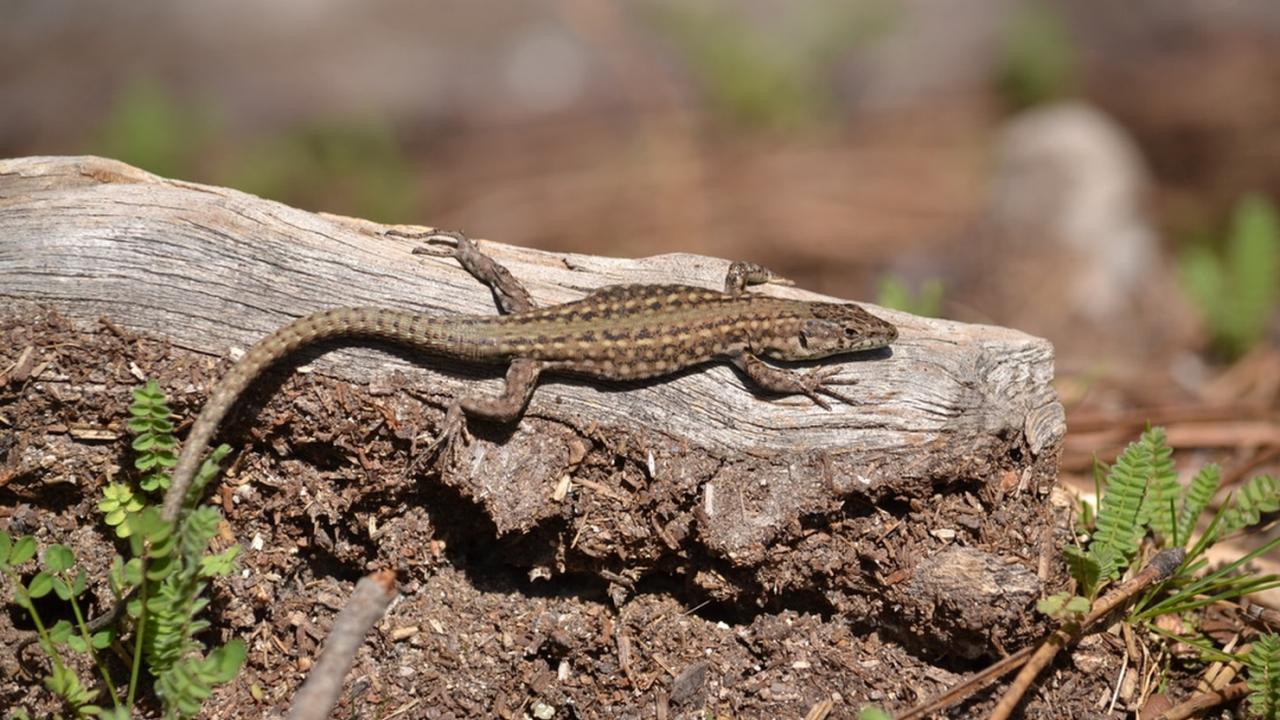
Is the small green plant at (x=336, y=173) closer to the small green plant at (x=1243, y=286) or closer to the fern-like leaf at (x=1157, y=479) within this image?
the small green plant at (x=1243, y=286)

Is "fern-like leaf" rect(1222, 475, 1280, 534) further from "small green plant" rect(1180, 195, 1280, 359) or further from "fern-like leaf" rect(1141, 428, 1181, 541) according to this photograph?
"small green plant" rect(1180, 195, 1280, 359)

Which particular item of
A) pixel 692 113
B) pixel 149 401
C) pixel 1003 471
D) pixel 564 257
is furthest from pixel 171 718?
pixel 692 113

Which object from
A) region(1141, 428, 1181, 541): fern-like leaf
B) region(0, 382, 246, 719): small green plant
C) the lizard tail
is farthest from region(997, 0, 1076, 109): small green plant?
region(0, 382, 246, 719): small green plant

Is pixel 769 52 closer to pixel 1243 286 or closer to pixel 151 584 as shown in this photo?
pixel 1243 286

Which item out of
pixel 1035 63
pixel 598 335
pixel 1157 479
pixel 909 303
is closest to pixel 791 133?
pixel 1035 63

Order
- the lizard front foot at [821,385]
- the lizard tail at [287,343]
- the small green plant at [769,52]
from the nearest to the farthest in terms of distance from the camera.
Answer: the lizard tail at [287,343] < the lizard front foot at [821,385] < the small green plant at [769,52]

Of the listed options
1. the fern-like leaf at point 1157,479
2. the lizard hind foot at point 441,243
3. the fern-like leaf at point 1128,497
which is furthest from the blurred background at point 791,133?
the lizard hind foot at point 441,243

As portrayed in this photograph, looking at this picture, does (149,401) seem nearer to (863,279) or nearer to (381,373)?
(381,373)
